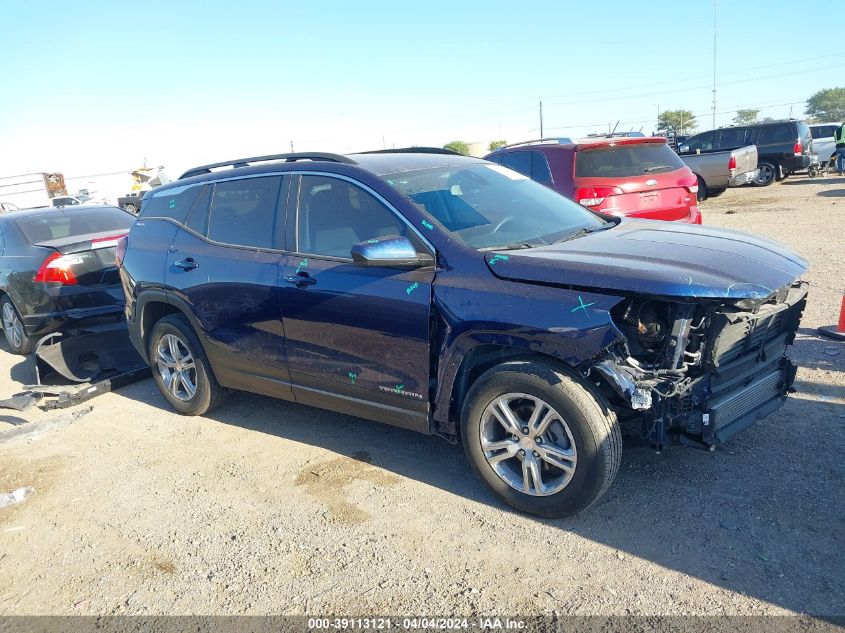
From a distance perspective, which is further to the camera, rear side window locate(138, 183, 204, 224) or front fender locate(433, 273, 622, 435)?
rear side window locate(138, 183, 204, 224)

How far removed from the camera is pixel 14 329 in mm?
7957

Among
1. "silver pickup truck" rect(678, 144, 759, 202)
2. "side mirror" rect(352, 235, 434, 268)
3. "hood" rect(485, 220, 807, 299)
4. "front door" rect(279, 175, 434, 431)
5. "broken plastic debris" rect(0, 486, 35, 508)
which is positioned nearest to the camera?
"hood" rect(485, 220, 807, 299)

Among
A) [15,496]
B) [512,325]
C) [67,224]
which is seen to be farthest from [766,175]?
[15,496]

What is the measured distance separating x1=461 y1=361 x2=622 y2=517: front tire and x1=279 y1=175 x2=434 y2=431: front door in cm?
40

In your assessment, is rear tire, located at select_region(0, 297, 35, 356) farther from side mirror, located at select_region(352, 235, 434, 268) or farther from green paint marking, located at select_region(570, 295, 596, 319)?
green paint marking, located at select_region(570, 295, 596, 319)

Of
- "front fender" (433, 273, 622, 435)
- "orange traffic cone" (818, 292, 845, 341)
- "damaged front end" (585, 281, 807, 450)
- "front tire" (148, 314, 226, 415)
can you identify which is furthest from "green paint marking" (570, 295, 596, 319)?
"orange traffic cone" (818, 292, 845, 341)

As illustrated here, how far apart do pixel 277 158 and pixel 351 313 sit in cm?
158

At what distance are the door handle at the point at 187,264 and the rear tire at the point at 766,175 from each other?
65.4 ft

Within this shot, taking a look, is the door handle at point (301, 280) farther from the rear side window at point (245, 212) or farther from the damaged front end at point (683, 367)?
the damaged front end at point (683, 367)

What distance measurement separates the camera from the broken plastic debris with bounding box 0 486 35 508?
4258mm

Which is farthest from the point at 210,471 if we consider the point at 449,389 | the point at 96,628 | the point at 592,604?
the point at 592,604

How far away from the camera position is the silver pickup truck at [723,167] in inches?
711

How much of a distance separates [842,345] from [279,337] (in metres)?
4.55

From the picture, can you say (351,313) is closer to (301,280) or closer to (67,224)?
(301,280)
